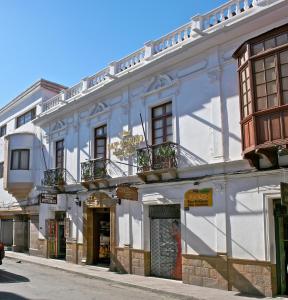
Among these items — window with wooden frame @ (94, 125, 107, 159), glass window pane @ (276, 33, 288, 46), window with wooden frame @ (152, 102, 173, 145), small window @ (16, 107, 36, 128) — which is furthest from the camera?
small window @ (16, 107, 36, 128)

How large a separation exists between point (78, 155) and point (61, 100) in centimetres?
313

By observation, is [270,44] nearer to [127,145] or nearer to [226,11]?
[226,11]

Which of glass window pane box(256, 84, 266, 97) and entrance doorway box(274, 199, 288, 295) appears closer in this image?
glass window pane box(256, 84, 266, 97)

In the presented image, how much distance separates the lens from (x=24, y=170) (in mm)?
22422

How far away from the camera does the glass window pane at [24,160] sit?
22.6 m

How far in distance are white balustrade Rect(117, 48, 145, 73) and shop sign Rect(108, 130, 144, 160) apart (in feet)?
9.18

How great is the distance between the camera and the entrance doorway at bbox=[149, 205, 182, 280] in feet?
44.8

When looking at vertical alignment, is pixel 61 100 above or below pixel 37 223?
above

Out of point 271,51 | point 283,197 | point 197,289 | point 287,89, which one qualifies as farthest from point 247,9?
point 197,289

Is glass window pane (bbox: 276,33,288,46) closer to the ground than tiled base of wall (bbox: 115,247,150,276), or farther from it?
farther from it

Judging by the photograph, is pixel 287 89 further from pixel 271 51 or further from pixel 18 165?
pixel 18 165

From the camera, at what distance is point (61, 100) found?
19844 mm

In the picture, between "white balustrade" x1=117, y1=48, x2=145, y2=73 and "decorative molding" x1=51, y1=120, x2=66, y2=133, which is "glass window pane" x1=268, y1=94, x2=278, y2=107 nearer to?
"white balustrade" x1=117, y1=48, x2=145, y2=73

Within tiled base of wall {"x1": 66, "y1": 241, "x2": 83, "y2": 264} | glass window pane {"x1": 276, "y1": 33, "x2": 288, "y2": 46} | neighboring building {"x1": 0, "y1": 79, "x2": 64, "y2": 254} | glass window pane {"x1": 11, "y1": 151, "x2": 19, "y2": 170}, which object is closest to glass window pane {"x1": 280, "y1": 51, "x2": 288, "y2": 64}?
glass window pane {"x1": 276, "y1": 33, "x2": 288, "y2": 46}
